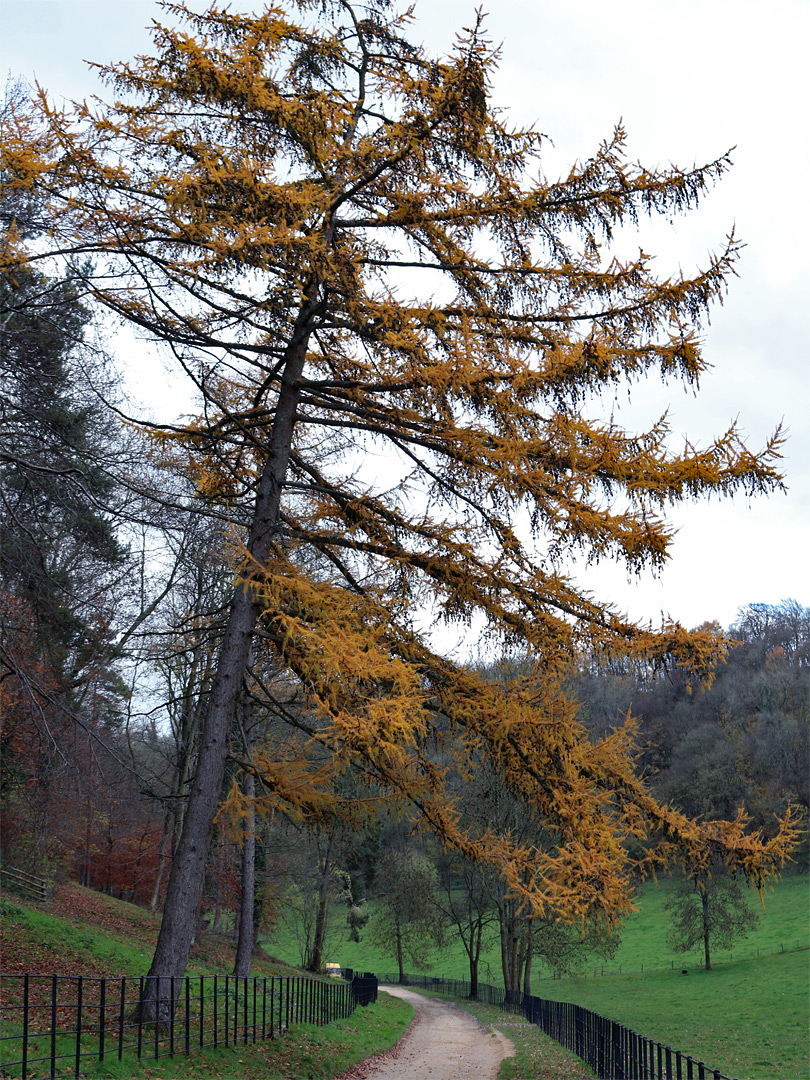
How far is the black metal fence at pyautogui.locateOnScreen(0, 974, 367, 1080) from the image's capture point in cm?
663

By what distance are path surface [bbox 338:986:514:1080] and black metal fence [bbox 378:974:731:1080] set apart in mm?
1210

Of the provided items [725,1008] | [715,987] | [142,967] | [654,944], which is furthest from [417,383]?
[654,944]

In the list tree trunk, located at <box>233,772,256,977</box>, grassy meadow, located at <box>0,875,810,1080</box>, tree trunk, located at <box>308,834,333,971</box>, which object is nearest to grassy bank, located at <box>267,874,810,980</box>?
grassy meadow, located at <box>0,875,810,1080</box>

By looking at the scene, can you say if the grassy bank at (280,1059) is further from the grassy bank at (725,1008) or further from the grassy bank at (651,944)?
the grassy bank at (651,944)

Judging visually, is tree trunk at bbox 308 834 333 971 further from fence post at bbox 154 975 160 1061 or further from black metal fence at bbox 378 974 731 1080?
fence post at bbox 154 975 160 1061

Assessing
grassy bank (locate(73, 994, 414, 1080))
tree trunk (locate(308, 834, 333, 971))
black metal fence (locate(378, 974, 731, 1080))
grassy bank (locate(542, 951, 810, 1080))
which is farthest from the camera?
tree trunk (locate(308, 834, 333, 971))

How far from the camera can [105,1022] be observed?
306 inches

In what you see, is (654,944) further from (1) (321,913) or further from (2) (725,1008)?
(1) (321,913)

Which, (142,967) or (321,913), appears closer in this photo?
(142,967)

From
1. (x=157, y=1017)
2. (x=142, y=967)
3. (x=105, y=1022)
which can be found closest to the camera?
(x=105, y=1022)

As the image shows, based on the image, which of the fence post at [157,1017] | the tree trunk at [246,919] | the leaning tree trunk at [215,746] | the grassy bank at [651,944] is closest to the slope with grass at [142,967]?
the fence post at [157,1017]

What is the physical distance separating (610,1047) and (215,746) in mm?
6380

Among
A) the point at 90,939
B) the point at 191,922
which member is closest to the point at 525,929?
the point at 90,939

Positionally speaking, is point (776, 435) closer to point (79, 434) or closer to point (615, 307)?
point (615, 307)
